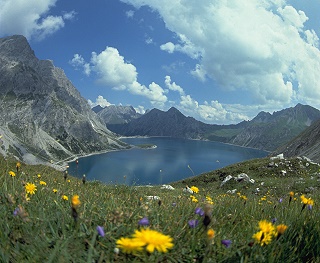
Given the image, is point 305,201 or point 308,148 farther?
point 308,148

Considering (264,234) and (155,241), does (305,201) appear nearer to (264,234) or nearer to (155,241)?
(264,234)

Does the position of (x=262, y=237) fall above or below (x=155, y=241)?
below

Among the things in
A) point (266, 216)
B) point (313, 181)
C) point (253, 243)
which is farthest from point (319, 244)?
point (313, 181)

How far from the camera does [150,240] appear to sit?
1.62 meters

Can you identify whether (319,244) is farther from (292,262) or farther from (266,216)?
(266,216)

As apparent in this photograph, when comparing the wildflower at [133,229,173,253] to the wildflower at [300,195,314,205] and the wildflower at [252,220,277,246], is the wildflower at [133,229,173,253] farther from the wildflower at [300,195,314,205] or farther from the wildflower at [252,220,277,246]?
the wildflower at [300,195,314,205]

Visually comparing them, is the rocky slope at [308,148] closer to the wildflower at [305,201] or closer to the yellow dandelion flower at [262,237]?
the wildflower at [305,201]

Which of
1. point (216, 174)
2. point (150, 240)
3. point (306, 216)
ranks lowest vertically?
point (216, 174)

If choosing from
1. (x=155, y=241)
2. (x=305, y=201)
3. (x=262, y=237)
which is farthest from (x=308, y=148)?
(x=155, y=241)

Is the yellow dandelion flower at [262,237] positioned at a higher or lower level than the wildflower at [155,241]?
lower

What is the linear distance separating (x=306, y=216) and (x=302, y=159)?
1682 inches

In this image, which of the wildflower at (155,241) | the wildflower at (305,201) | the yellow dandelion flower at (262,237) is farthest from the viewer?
the wildflower at (305,201)

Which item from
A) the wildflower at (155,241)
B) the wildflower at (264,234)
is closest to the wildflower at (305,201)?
the wildflower at (264,234)

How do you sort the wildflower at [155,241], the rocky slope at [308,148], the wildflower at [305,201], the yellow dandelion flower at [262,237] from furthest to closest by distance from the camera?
the rocky slope at [308,148] → the wildflower at [305,201] → the yellow dandelion flower at [262,237] → the wildflower at [155,241]
